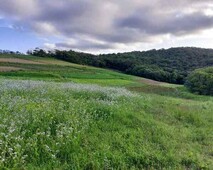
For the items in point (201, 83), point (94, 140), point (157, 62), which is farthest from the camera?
point (157, 62)

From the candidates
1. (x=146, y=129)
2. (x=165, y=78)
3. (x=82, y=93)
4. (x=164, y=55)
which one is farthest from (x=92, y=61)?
(x=146, y=129)

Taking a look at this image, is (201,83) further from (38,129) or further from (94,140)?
(38,129)

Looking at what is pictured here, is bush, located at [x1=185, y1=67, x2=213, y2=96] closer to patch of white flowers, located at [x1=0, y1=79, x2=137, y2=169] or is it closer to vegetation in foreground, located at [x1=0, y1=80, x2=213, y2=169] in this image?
vegetation in foreground, located at [x1=0, y1=80, x2=213, y2=169]

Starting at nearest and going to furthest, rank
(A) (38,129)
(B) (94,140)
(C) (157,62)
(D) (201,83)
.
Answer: (A) (38,129) < (B) (94,140) < (D) (201,83) < (C) (157,62)

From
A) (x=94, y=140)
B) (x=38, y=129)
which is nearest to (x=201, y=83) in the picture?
(x=94, y=140)

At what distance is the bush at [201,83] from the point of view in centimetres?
4909

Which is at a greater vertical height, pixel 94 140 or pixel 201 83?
pixel 94 140

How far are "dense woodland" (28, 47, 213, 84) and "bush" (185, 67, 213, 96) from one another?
69.7ft

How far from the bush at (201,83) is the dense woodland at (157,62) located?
21233mm

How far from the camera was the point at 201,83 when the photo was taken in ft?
167

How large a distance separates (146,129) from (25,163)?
4.70 m

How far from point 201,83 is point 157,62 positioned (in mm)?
52742

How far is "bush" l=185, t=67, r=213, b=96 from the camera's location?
161 ft

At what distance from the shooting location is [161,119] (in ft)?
39.0
